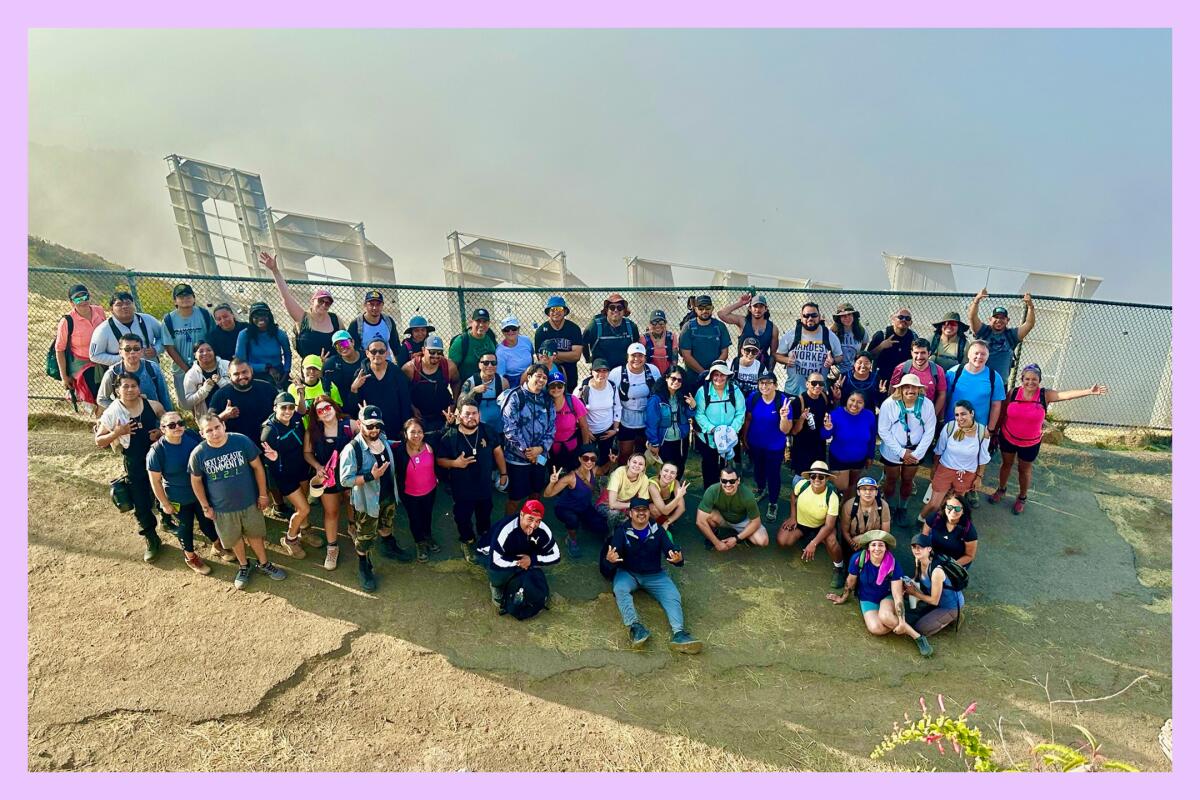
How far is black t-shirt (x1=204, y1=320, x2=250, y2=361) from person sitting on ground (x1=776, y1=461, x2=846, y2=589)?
6.41 meters

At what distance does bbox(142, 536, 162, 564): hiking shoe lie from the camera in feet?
23.8

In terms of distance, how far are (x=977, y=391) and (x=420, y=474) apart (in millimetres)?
6329

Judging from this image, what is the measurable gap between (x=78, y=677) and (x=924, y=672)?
290 inches

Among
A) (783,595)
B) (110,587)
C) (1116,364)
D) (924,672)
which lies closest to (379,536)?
(110,587)

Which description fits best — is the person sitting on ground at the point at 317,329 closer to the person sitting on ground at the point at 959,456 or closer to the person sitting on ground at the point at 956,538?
the person sitting on ground at the point at 956,538

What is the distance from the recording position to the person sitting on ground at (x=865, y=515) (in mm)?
7340

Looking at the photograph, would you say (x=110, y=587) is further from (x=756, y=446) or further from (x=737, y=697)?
(x=756, y=446)

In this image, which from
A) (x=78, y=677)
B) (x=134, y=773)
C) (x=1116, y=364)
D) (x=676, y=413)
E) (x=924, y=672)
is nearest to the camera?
(x=134, y=773)

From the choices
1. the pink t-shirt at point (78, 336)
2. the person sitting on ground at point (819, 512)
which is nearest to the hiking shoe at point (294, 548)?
the pink t-shirt at point (78, 336)

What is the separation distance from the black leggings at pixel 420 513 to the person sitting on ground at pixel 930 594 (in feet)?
15.9

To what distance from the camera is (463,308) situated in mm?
9844

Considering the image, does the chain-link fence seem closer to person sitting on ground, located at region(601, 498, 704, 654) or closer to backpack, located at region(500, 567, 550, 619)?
person sitting on ground, located at region(601, 498, 704, 654)

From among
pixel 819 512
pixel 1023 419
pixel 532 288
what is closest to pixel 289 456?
pixel 532 288

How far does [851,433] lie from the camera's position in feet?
26.2
